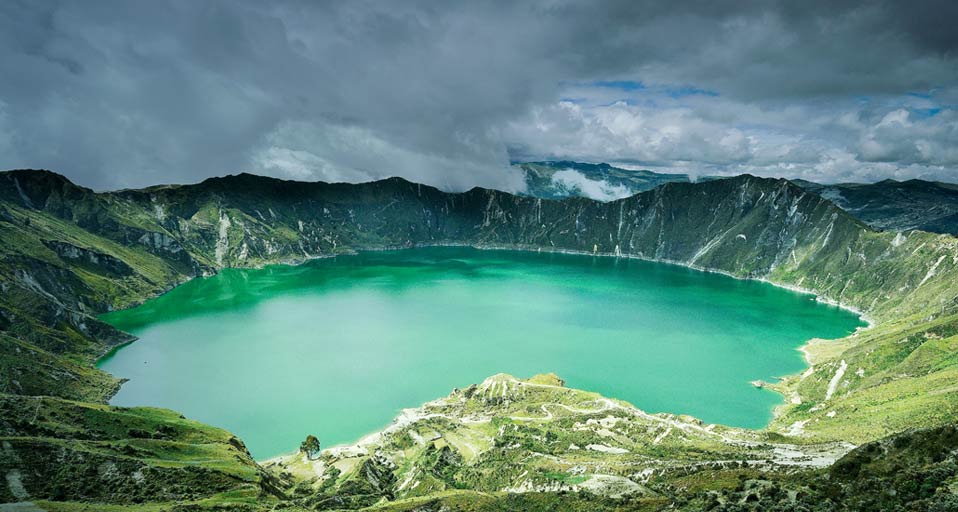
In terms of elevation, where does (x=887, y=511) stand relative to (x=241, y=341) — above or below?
above

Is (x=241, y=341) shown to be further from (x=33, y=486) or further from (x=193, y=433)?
(x=33, y=486)

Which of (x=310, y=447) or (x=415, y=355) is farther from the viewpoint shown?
(x=415, y=355)

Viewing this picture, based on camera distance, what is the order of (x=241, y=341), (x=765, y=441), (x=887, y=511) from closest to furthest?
(x=887, y=511) → (x=765, y=441) → (x=241, y=341)

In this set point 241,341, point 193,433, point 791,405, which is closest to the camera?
point 193,433

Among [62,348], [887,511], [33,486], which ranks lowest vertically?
[62,348]

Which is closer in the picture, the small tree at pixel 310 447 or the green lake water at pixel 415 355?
the small tree at pixel 310 447

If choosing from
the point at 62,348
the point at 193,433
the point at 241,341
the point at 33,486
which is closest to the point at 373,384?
the point at 193,433

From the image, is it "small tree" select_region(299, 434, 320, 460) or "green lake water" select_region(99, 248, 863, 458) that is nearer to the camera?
"small tree" select_region(299, 434, 320, 460)

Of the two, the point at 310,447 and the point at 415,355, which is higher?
the point at 415,355
